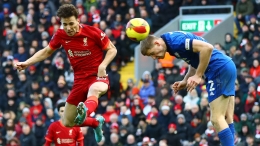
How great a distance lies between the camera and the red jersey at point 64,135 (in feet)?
53.3

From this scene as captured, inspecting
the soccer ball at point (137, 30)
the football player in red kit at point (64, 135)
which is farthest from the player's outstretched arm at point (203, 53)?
the football player in red kit at point (64, 135)

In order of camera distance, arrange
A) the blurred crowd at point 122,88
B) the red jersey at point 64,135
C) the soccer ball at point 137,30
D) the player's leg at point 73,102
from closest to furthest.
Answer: the soccer ball at point 137,30 < the player's leg at point 73,102 < the red jersey at point 64,135 < the blurred crowd at point 122,88

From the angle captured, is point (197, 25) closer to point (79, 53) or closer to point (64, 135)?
point (64, 135)

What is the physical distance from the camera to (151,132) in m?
20.6

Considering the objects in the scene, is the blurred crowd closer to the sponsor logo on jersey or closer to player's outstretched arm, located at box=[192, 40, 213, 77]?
the sponsor logo on jersey

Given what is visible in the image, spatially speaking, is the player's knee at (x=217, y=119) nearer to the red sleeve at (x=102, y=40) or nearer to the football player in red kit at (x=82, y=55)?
the football player in red kit at (x=82, y=55)

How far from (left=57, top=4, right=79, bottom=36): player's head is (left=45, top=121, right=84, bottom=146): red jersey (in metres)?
2.75

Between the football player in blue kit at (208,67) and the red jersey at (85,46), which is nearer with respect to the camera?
the football player in blue kit at (208,67)

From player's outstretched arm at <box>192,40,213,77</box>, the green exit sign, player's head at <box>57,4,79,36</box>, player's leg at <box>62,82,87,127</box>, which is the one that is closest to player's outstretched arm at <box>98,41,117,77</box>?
player's head at <box>57,4,79,36</box>

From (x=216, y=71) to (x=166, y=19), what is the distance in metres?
13.3

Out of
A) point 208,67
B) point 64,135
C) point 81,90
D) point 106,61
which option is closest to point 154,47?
point 208,67

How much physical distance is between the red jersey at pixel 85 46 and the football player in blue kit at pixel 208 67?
1.49 metres

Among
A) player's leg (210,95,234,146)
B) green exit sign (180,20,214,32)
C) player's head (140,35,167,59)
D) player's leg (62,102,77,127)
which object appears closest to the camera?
player's head (140,35,167,59)

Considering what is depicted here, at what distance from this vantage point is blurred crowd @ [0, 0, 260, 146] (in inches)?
795
